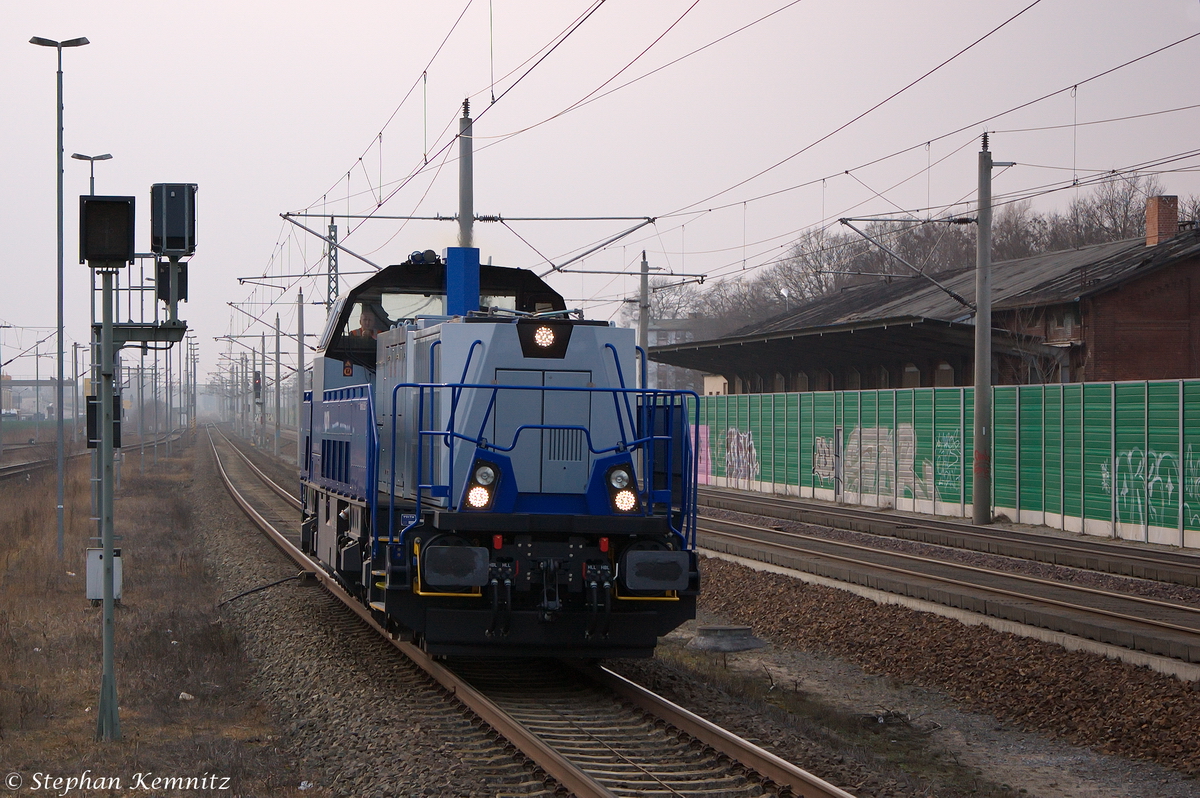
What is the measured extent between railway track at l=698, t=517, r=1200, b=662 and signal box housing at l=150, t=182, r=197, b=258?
869cm

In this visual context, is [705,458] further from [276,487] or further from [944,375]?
[276,487]

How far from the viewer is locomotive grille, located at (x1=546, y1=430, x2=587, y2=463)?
8.85 metres

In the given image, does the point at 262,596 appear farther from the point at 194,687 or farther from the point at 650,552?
the point at 650,552

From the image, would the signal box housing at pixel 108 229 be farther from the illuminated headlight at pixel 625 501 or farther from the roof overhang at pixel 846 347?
the roof overhang at pixel 846 347

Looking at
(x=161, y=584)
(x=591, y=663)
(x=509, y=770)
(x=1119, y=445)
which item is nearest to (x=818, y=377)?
(x=1119, y=445)

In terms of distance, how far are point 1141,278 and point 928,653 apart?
26458mm

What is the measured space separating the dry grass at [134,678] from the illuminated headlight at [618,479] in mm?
3063

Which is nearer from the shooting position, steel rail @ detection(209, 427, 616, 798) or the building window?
steel rail @ detection(209, 427, 616, 798)

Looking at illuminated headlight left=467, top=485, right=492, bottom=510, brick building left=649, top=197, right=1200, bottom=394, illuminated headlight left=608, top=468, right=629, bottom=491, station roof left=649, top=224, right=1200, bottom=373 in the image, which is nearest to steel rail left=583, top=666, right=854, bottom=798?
illuminated headlight left=608, top=468, right=629, bottom=491

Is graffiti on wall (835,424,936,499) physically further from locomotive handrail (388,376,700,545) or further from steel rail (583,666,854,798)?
steel rail (583,666,854,798)

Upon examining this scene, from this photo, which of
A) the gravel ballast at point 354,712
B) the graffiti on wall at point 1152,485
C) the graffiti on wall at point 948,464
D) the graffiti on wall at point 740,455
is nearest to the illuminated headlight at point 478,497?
the gravel ballast at point 354,712

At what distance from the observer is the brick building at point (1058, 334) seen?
31.1 meters

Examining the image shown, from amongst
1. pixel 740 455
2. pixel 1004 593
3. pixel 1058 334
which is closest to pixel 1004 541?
pixel 1004 593

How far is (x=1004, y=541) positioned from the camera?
61.8ft
